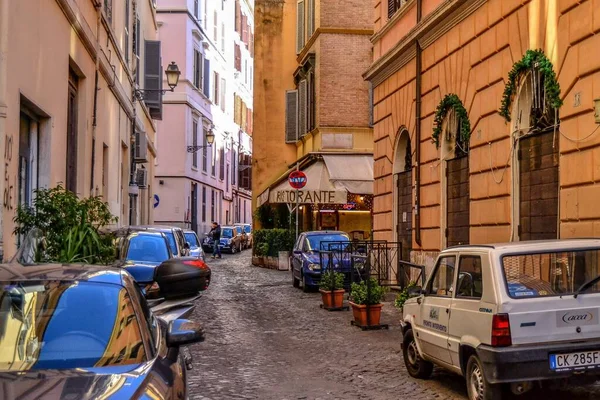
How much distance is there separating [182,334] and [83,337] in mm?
670

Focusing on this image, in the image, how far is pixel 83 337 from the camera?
4.78 m

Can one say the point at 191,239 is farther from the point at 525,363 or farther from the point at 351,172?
the point at 525,363

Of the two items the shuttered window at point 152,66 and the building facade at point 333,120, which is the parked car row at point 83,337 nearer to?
the building facade at point 333,120

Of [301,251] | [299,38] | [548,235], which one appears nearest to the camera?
[548,235]

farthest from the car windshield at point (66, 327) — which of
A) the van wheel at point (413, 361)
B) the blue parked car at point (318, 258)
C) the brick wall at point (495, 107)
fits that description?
the blue parked car at point (318, 258)

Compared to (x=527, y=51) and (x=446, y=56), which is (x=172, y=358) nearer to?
(x=527, y=51)

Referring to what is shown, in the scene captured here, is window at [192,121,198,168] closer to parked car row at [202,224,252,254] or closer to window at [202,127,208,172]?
window at [202,127,208,172]

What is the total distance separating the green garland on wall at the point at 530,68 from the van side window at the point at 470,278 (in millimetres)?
4340

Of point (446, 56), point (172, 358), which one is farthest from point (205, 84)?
point (172, 358)

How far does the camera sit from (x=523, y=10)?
12.9 metres

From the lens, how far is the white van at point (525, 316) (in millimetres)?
7035

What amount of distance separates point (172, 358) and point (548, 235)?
27.6ft

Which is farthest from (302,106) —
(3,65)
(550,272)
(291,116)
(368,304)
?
(550,272)

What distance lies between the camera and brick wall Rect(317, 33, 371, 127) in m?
30.8
